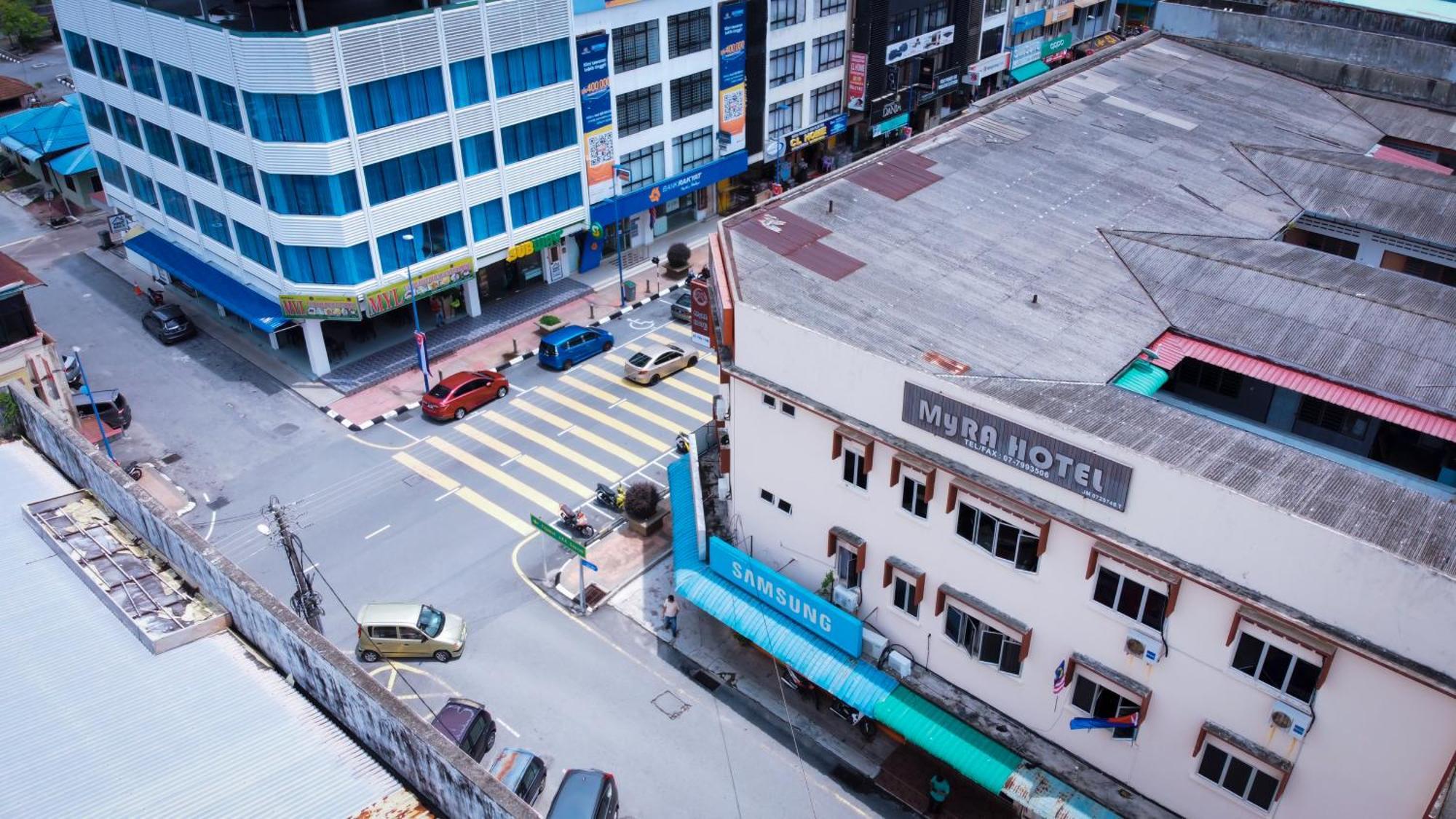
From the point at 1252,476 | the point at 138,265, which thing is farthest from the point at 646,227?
the point at 1252,476

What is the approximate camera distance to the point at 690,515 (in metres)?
40.9

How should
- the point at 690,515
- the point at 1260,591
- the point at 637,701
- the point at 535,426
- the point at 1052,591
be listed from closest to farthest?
the point at 1260,591 → the point at 1052,591 → the point at 637,701 → the point at 690,515 → the point at 535,426

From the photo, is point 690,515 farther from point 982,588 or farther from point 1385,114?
point 1385,114

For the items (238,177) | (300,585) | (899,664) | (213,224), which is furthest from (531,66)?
(899,664)

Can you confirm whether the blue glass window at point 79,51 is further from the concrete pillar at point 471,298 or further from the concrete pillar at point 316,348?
the concrete pillar at point 471,298

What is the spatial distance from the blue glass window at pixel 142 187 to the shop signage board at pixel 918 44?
5057cm

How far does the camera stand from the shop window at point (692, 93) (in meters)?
67.0

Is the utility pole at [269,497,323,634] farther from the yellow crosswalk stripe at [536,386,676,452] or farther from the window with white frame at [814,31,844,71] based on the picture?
the window with white frame at [814,31,844,71]

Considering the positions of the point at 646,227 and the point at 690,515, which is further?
the point at 646,227

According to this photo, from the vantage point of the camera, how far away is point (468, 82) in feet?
181

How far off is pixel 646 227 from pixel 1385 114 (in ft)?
141

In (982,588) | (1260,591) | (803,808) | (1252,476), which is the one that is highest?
(1252,476)

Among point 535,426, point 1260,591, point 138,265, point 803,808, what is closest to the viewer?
point 1260,591

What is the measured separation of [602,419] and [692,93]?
25.7 meters
